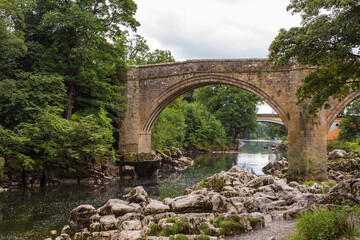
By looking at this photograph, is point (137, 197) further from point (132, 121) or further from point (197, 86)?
point (197, 86)

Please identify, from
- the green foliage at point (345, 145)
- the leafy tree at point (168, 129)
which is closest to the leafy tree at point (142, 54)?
the leafy tree at point (168, 129)

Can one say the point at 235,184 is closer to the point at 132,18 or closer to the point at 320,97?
the point at 320,97

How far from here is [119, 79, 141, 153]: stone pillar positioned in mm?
18297

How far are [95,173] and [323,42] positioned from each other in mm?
12728

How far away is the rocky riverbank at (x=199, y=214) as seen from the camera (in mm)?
6258

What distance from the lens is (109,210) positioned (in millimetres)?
8281

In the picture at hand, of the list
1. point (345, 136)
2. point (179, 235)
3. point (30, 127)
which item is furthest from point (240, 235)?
point (345, 136)

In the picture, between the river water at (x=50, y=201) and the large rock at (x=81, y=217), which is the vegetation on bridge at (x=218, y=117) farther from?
the large rock at (x=81, y=217)

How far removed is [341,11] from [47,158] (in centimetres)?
1295

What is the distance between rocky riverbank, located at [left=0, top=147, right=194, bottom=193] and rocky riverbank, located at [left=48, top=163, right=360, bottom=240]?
6062 mm

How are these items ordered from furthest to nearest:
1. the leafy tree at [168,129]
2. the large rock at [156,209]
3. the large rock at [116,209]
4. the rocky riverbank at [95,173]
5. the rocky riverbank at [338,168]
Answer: the leafy tree at [168,129]
the rocky riverbank at [338,168]
the rocky riverbank at [95,173]
the large rock at [116,209]
the large rock at [156,209]

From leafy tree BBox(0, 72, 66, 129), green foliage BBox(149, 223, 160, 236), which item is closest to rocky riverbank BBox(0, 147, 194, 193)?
leafy tree BBox(0, 72, 66, 129)

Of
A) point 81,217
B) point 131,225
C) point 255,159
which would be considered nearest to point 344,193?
point 131,225

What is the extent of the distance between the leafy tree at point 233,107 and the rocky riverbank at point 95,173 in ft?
61.9
